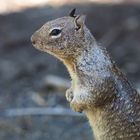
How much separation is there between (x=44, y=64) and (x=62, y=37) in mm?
3545

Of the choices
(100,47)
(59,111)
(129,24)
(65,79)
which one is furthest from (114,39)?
(100,47)

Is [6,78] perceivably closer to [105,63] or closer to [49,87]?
[49,87]

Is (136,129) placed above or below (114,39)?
above

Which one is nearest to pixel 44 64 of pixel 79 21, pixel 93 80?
pixel 93 80

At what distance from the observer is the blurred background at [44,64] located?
579cm

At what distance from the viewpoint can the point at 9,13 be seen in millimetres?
8391

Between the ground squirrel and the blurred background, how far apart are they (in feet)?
6.12

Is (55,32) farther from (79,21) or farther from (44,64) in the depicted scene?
(44,64)

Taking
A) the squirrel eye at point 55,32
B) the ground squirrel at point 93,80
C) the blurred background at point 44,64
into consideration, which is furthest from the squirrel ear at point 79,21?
the blurred background at point 44,64

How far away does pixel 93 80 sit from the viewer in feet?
11.9

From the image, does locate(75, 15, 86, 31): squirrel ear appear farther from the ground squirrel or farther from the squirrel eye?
the squirrel eye

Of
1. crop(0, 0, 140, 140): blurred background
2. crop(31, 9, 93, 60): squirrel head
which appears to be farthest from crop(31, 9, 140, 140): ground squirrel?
crop(0, 0, 140, 140): blurred background

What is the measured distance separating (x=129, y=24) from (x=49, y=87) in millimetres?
1843

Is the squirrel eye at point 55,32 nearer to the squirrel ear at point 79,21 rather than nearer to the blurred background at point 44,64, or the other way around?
the squirrel ear at point 79,21
